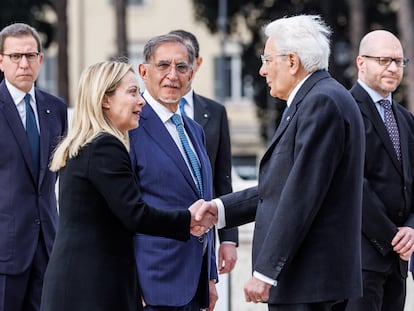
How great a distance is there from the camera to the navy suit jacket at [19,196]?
698 cm

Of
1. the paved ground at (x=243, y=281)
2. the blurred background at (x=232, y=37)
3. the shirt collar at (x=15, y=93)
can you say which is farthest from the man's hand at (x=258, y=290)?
the paved ground at (x=243, y=281)

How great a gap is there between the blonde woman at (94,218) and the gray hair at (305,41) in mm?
935

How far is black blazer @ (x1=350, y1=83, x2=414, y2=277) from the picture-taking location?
6.97 metres

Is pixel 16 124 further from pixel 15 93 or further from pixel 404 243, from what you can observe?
pixel 404 243

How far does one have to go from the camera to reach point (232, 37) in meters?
38.8

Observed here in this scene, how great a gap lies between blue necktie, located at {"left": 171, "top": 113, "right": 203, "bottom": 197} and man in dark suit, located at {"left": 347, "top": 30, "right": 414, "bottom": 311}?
1.16 meters

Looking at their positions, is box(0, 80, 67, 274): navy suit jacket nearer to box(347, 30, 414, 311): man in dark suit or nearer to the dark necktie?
box(347, 30, 414, 311): man in dark suit

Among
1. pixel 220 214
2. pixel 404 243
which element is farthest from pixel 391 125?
pixel 220 214

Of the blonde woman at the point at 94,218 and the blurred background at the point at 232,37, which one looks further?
the blurred background at the point at 232,37

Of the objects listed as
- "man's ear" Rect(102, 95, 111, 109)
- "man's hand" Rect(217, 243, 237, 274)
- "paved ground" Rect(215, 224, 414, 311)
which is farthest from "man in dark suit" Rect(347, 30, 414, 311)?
"paved ground" Rect(215, 224, 414, 311)

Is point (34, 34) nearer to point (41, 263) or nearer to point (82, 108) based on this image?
point (41, 263)

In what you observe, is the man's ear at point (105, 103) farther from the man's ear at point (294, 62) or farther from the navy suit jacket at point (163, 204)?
the man's ear at point (294, 62)

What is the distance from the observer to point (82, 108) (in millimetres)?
5602

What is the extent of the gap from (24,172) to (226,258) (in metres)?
1.35
